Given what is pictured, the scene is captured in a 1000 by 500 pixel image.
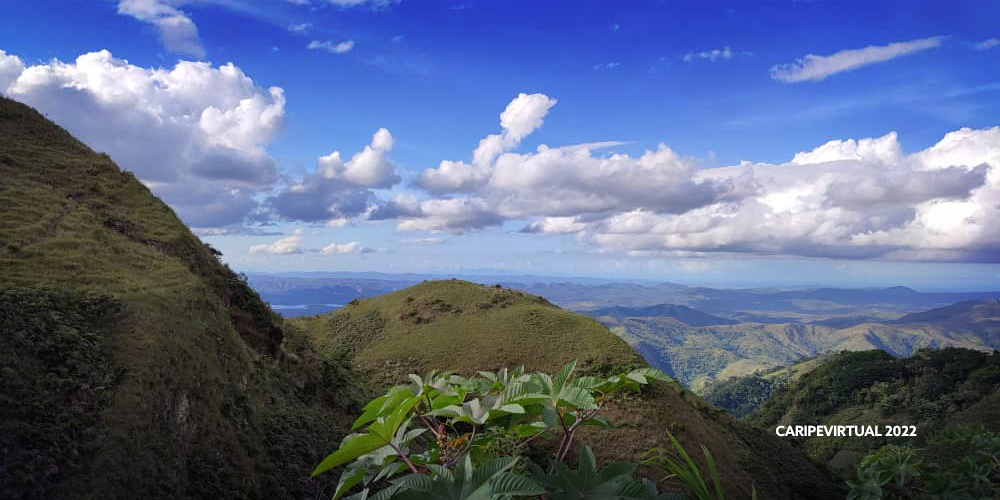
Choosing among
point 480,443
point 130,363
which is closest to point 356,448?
point 480,443

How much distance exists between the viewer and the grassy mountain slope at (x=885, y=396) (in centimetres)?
5575

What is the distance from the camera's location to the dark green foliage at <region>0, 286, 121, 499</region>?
9.95m

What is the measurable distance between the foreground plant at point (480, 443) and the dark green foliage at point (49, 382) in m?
11.3

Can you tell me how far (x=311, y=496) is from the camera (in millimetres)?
14656

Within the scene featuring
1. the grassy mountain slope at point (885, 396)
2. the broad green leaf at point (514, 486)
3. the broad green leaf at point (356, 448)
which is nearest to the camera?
the broad green leaf at point (514, 486)

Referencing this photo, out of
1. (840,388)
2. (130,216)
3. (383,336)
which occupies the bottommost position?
(840,388)

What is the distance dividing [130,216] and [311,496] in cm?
1475

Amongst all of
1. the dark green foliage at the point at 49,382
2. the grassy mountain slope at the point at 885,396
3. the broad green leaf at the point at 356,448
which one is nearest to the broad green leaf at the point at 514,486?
the broad green leaf at the point at 356,448

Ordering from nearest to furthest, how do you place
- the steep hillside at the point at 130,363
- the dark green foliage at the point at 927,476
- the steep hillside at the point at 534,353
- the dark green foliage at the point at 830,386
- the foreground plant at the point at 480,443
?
the foreground plant at the point at 480,443, the dark green foliage at the point at 927,476, the steep hillside at the point at 130,363, the steep hillside at the point at 534,353, the dark green foliage at the point at 830,386

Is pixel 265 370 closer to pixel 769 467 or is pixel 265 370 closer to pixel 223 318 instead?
pixel 223 318

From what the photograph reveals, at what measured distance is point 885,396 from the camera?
237ft

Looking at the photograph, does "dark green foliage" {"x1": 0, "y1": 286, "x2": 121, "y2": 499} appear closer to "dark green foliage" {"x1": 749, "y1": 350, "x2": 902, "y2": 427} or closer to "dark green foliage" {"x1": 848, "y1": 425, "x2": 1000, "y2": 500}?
"dark green foliage" {"x1": 848, "y1": 425, "x2": 1000, "y2": 500}

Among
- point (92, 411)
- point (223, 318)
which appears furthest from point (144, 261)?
point (92, 411)

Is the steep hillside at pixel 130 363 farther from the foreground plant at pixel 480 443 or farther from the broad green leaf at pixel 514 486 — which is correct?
the broad green leaf at pixel 514 486
